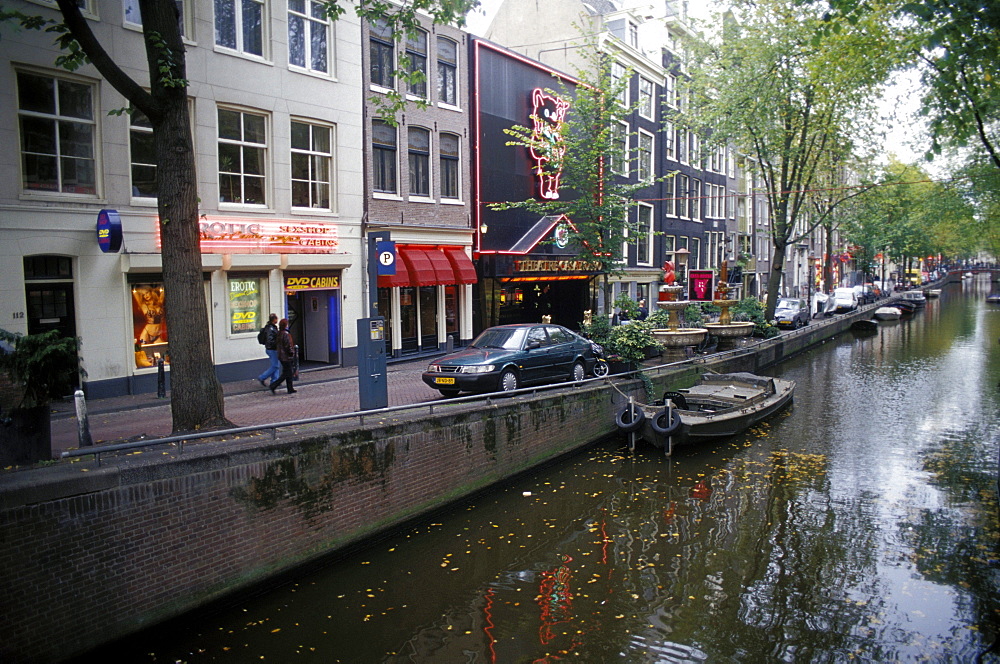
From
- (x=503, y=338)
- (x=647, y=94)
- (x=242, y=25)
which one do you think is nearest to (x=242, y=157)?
(x=242, y=25)

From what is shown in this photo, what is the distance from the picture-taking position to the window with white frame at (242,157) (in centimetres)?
1664

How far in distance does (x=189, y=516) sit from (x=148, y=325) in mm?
9258

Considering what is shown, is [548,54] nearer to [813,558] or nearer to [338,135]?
[338,135]

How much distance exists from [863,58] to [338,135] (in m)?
13.2

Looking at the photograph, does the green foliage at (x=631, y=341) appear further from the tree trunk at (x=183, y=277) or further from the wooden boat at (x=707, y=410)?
the tree trunk at (x=183, y=277)

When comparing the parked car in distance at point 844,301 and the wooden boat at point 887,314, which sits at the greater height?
the parked car in distance at point 844,301

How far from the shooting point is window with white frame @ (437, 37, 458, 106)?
2272 centimetres

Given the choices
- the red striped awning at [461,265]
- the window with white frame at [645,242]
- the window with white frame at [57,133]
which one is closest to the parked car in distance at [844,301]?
the window with white frame at [645,242]

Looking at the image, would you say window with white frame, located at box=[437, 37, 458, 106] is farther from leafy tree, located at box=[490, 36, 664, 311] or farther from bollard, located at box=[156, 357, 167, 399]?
bollard, located at box=[156, 357, 167, 399]

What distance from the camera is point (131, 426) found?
1161 cm

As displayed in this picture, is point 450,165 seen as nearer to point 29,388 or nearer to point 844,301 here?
point 29,388

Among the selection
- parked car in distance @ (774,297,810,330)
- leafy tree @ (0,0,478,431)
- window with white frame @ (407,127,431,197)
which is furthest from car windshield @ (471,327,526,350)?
parked car in distance @ (774,297,810,330)

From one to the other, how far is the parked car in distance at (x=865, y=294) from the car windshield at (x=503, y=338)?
4504cm

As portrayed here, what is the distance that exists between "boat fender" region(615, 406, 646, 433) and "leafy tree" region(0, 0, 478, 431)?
829 cm
